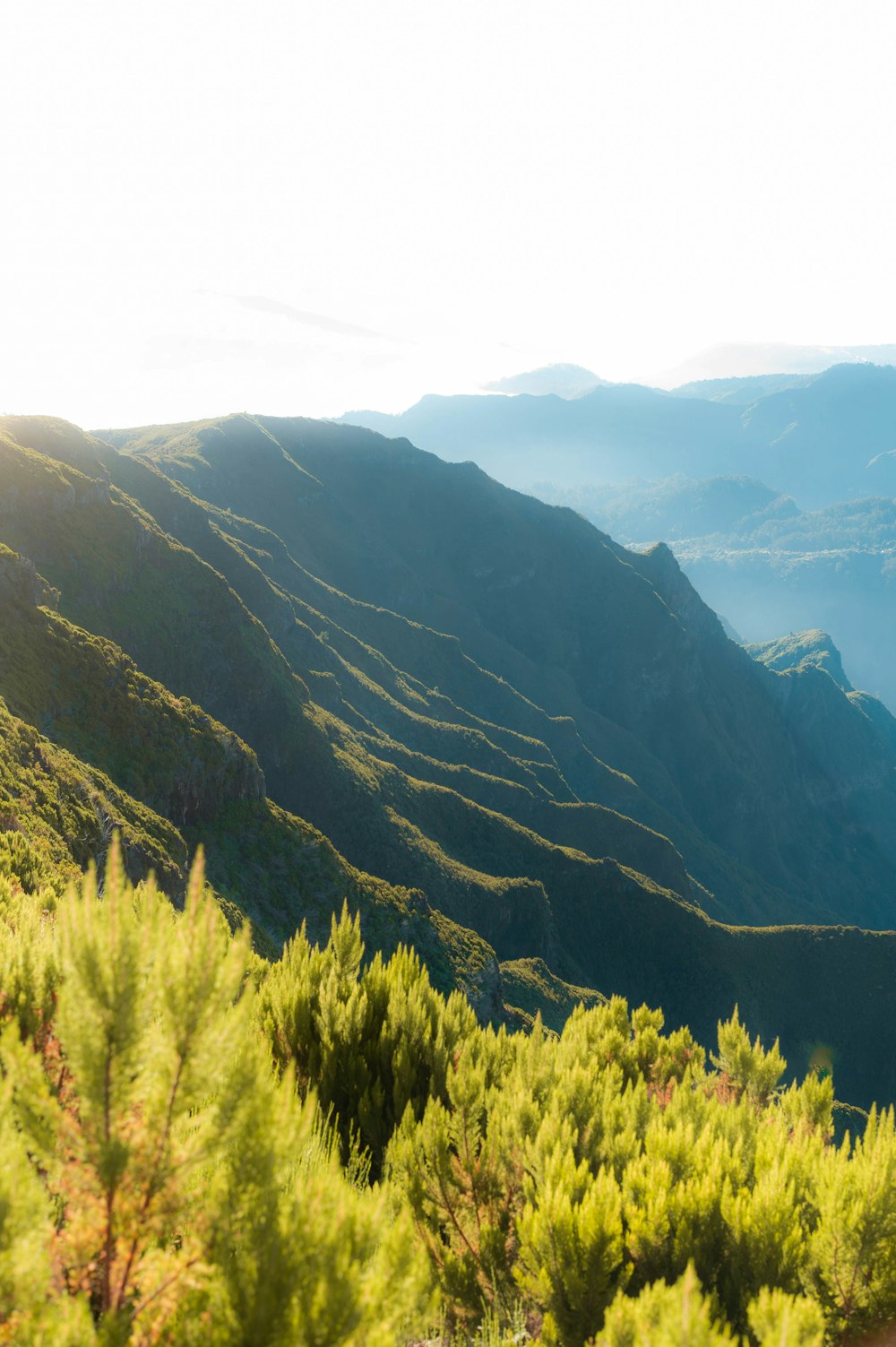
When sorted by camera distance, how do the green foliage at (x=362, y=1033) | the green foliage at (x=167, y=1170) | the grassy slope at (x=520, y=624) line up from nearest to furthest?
the green foliage at (x=167, y=1170)
the green foliage at (x=362, y=1033)
the grassy slope at (x=520, y=624)

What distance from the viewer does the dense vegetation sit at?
1.93 metres

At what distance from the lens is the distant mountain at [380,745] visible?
149ft

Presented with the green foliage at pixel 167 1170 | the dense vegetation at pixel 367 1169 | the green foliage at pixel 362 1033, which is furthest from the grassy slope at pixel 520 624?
the green foliage at pixel 167 1170

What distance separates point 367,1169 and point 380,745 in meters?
83.1

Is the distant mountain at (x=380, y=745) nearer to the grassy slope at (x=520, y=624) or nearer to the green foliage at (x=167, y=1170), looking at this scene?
the grassy slope at (x=520, y=624)

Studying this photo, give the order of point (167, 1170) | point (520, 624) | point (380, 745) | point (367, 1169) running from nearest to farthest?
point (167, 1170)
point (367, 1169)
point (380, 745)
point (520, 624)

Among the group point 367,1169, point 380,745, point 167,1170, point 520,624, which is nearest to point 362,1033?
point 367,1169

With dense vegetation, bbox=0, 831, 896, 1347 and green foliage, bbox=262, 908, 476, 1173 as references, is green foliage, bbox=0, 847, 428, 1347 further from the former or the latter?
green foliage, bbox=262, 908, 476, 1173

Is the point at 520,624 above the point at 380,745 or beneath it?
above

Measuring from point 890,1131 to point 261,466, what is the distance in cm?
17338

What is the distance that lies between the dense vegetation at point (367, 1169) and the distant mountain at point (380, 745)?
3454cm

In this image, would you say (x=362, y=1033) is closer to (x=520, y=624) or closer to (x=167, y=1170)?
(x=167, y=1170)

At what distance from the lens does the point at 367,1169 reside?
4254 mm

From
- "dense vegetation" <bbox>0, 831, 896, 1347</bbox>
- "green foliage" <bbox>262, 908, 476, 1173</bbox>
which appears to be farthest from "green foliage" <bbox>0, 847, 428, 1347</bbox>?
"green foliage" <bbox>262, 908, 476, 1173</bbox>
